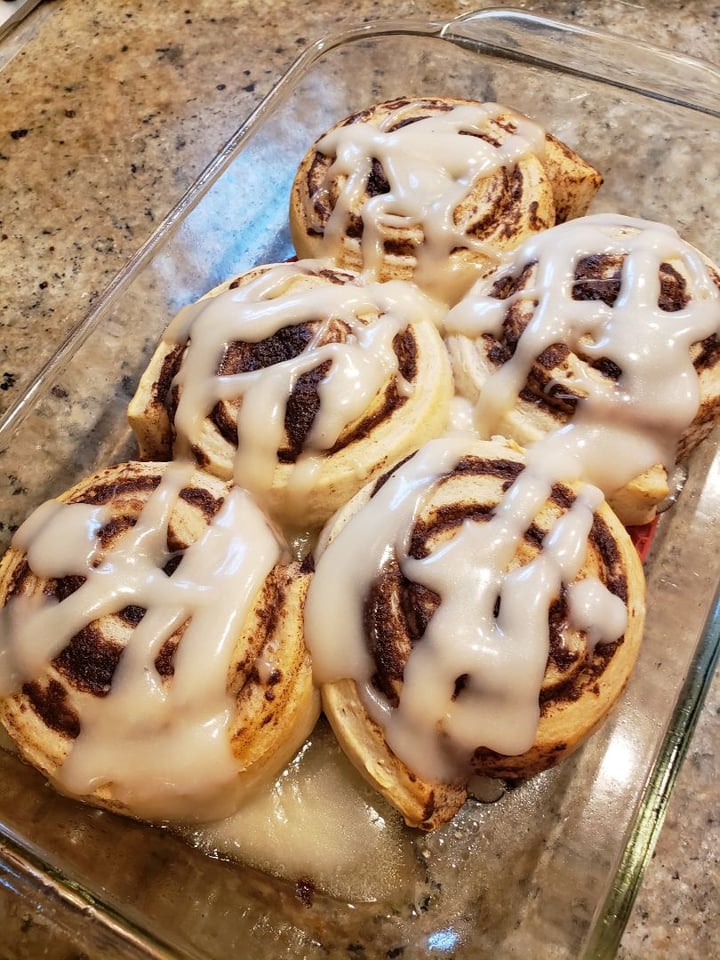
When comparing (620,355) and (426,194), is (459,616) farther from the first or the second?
(426,194)

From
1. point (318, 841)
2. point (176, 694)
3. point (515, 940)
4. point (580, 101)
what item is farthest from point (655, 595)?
point (580, 101)

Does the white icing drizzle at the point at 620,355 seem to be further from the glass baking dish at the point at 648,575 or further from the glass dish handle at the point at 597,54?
the glass dish handle at the point at 597,54

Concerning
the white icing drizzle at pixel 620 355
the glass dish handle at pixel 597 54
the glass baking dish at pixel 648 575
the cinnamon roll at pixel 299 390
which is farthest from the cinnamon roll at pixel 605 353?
the glass dish handle at pixel 597 54

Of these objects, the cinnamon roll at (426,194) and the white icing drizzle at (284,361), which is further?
the cinnamon roll at (426,194)

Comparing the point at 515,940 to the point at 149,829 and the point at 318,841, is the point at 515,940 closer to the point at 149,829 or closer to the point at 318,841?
the point at 318,841

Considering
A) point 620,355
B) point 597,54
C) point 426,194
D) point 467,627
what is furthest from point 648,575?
point 597,54

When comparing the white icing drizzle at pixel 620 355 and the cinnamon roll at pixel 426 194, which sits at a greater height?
the cinnamon roll at pixel 426 194

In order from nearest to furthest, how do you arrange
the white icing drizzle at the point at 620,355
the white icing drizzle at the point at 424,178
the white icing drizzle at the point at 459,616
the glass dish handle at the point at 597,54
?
the white icing drizzle at the point at 459,616 → the white icing drizzle at the point at 620,355 → the white icing drizzle at the point at 424,178 → the glass dish handle at the point at 597,54

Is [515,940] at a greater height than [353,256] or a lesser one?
lesser
